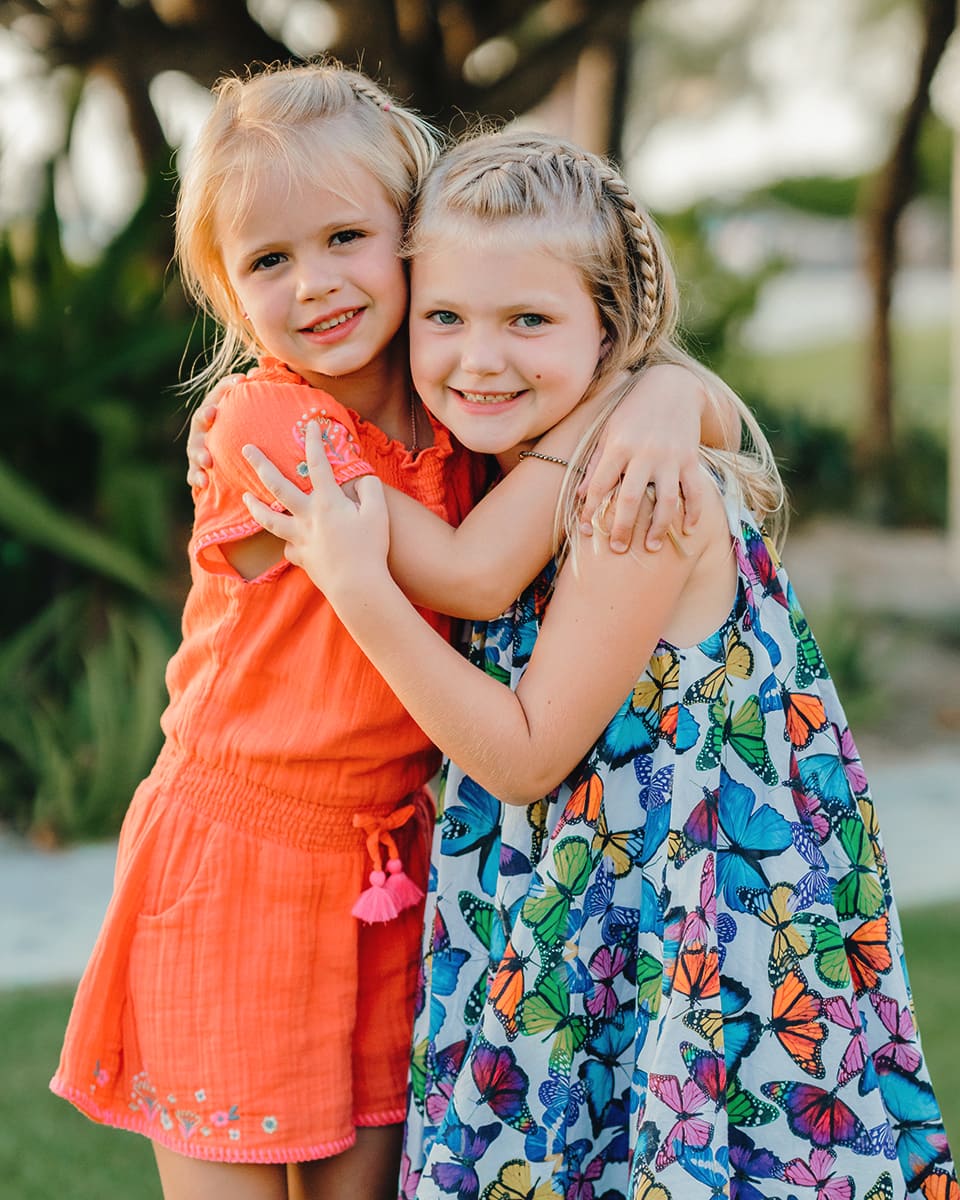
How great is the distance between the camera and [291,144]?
158cm

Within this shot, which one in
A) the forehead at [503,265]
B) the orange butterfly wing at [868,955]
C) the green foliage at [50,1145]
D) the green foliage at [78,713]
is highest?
the forehead at [503,265]

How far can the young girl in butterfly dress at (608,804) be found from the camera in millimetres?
1479

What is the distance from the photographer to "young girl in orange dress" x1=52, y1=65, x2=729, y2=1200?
1.59 m

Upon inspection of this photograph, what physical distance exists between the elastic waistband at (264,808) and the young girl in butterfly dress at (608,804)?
0.65 ft

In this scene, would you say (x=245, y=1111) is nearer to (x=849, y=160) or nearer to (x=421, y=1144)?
(x=421, y=1144)

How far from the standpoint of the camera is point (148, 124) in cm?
564

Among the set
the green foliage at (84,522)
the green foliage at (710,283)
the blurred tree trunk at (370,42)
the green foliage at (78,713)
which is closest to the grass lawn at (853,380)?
the green foliage at (710,283)

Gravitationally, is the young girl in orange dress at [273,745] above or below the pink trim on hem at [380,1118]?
above

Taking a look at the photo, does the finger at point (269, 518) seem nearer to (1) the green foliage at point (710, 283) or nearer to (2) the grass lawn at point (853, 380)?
(1) the green foliage at point (710, 283)

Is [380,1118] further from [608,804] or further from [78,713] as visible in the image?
[78,713]

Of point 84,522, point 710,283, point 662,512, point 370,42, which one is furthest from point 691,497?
point 710,283

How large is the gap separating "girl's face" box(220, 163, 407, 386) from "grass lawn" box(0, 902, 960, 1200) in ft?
5.54

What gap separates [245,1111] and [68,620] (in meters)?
3.38

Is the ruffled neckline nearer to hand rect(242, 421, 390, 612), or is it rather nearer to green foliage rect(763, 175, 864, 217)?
hand rect(242, 421, 390, 612)
